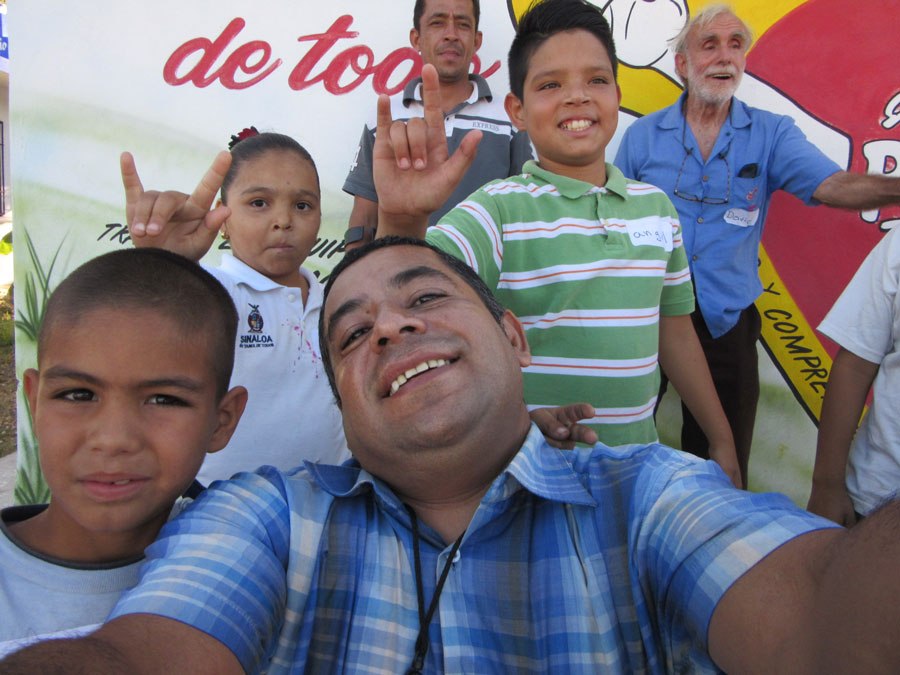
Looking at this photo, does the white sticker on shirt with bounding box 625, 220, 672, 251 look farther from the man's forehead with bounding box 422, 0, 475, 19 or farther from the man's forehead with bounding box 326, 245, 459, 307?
the man's forehead with bounding box 422, 0, 475, 19

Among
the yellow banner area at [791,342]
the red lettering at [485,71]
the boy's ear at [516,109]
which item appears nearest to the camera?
the boy's ear at [516,109]

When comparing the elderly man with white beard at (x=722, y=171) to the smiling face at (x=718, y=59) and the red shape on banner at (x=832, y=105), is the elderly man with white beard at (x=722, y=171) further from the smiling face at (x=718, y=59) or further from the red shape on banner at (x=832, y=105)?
the red shape on banner at (x=832, y=105)

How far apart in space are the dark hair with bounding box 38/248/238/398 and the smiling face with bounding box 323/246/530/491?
225mm

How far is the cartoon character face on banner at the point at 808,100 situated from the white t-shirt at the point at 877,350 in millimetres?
1281

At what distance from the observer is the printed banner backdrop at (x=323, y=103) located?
301 cm

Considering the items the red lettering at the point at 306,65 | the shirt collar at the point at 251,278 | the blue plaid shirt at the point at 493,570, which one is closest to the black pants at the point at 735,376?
the shirt collar at the point at 251,278

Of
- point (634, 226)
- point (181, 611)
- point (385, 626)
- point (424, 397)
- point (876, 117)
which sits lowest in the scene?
point (385, 626)

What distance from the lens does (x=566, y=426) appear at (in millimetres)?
1426

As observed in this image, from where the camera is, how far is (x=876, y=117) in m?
2.96

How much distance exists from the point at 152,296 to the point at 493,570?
82 centimetres

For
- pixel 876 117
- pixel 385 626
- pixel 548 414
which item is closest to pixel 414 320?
pixel 548 414

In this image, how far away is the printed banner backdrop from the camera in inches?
118

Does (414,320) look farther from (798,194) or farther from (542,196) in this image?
(798,194)

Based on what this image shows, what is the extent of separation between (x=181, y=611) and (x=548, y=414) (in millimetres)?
835
